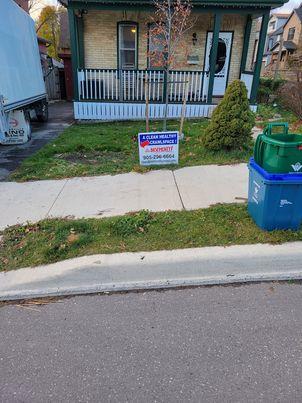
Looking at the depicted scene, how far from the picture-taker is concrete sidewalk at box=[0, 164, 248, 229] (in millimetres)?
4879

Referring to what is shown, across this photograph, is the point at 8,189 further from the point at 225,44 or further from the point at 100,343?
the point at 225,44

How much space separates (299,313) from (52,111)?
54.1ft

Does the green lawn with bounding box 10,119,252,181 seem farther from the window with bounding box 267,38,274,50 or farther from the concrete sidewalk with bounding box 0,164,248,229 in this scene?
the window with bounding box 267,38,274,50

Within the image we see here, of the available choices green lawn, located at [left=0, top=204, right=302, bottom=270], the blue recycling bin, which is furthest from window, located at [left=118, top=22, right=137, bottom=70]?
the blue recycling bin

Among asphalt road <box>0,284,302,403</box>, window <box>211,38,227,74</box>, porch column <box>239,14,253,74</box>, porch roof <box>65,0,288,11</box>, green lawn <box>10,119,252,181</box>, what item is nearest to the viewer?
asphalt road <box>0,284,302,403</box>

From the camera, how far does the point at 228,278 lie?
10.9ft

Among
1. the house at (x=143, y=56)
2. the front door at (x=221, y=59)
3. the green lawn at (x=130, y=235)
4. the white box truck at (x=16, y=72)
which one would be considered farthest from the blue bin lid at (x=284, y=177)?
the front door at (x=221, y=59)

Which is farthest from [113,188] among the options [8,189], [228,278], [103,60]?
[103,60]

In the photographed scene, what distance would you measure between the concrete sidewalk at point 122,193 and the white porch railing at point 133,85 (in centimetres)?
620

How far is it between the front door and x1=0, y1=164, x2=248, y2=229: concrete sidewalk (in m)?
8.18

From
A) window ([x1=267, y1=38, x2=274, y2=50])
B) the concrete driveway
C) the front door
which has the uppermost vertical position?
window ([x1=267, y1=38, x2=274, y2=50])

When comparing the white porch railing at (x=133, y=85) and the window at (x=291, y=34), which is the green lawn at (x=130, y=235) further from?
the window at (x=291, y=34)

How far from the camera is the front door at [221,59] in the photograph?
12766mm

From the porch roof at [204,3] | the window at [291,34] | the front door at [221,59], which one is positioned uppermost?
the window at [291,34]
